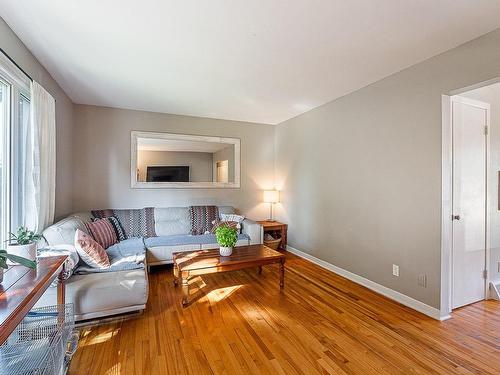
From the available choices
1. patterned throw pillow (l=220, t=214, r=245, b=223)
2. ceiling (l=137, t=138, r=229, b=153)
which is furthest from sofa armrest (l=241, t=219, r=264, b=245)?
ceiling (l=137, t=138, r=229, b=153)

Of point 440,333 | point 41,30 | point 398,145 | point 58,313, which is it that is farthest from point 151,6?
point 440,333

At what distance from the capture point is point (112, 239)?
3398 mm

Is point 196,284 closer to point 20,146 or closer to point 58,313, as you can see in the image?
point 58,313

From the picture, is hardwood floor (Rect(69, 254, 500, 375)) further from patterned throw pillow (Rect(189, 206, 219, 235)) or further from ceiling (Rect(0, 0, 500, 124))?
ceiling (Rect(0, 0, 500, 124))

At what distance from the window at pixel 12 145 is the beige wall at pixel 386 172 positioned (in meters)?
3.49

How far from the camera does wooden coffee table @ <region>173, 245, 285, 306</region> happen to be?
2622 mm

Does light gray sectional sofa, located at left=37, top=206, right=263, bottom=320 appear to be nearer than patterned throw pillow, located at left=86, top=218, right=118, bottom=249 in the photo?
Yes

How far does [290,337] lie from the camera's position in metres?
2.08

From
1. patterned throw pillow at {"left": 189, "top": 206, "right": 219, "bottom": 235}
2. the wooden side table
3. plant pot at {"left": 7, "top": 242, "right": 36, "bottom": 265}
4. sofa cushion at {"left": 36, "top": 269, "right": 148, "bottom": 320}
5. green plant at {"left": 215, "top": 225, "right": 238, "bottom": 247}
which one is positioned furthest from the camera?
the wooden side table

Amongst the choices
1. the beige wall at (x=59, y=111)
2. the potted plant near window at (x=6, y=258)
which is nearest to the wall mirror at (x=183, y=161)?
the beige wall at (x=59, y=111)

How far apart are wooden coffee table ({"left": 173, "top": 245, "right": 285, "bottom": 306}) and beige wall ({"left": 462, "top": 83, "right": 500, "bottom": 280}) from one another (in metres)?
2.35

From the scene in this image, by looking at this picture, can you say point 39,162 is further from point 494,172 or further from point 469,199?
point 494,172

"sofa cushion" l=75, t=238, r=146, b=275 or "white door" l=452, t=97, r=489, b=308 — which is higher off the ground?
"white door" l=452, t=97, r=489, b=308

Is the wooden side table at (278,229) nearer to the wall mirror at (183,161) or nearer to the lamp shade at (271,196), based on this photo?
the lamp shade at (271,196)
